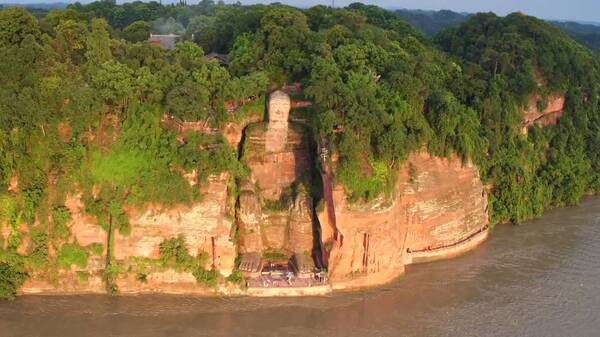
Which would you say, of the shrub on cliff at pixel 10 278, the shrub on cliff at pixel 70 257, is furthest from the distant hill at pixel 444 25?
the shrub on cliff at pixel 10 278

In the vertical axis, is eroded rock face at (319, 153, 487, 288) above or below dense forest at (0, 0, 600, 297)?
below

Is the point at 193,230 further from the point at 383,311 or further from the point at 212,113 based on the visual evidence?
the point at 383,311

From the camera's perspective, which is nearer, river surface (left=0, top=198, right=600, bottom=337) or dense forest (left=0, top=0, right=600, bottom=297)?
river surface (left=0, top=198, right=600, bottom=337)

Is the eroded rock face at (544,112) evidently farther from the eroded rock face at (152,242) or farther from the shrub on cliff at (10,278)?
the shrub on cliff at (10,278)

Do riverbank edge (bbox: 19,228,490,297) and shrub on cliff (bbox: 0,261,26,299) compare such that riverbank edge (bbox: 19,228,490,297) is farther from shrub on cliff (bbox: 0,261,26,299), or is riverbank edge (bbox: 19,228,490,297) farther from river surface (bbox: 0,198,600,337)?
shrub on cliff (bbox: 0,261,26,299)

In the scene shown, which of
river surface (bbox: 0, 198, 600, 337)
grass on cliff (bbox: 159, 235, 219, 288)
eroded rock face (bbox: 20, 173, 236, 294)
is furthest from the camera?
grass on cliff (bbox: 159, 235, 219, 288)

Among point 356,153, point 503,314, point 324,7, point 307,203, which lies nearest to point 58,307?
point 307,203

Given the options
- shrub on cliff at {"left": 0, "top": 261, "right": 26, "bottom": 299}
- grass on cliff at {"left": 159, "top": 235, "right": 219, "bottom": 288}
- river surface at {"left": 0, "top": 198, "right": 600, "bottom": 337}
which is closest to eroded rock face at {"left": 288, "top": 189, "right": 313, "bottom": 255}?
river surface at {"left": 0, "top": 198, "right": 600, "bottom": 337}
